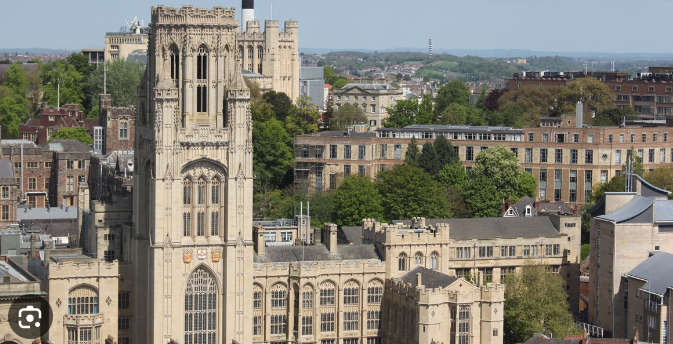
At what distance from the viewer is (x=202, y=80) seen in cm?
10844

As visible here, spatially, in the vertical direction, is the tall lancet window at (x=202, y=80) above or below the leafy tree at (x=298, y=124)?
above

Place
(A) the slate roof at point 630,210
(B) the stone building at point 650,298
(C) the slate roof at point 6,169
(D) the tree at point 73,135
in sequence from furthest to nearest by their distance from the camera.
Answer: (D) the tree at point 73,135
(C) the slate roof at point 6,169
(A) the slate roof at point 630,210
(B) the stone building at point 650,298

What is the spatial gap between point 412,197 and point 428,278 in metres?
34.4

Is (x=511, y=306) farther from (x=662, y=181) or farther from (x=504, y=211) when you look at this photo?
(x=662, y=181)

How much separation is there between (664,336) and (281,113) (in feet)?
304

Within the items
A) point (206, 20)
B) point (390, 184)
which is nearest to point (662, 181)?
point (390, 184)

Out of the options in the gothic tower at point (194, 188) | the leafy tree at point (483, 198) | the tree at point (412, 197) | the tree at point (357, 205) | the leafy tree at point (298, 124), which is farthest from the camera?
the leafy tree at point (298, 124)

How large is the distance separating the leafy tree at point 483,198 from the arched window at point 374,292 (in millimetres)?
37309

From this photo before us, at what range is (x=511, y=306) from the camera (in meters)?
119

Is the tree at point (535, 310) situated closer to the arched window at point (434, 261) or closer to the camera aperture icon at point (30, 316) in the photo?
the arched window at point (434, 261)

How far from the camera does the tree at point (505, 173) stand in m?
160

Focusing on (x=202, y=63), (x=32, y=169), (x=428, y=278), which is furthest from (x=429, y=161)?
(x=202, y=63)

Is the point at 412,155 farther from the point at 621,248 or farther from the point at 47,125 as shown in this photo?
the point at 47,125

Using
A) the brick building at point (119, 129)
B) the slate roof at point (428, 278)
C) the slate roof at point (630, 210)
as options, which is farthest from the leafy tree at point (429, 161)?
the slate roof at point (428, 278)
